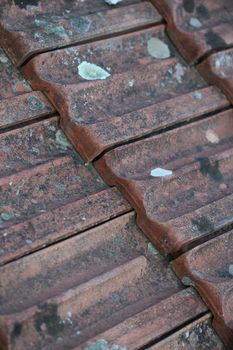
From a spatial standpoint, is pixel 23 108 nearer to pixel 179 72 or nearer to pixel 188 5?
pixel 179 72

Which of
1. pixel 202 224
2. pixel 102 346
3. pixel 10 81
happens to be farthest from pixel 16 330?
pixel 10 81

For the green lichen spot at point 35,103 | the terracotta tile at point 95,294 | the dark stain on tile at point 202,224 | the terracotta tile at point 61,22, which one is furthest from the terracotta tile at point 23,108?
the dark stain on tile at point 202,224

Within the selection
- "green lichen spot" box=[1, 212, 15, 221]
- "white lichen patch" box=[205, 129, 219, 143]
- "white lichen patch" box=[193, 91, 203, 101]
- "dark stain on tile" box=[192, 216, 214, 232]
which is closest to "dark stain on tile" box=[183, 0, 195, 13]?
"white lichen patch" box=[193, 91, 203, 101]

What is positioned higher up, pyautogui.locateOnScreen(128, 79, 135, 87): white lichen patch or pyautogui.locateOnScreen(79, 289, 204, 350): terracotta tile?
pyautogui.locateOnScreen(128, 79, 135, 87): white lichen patch

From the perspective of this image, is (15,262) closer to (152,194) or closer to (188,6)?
(152,194)

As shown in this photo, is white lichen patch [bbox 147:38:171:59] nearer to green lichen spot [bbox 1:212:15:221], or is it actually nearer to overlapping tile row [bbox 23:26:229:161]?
overlapping tile row [bbox 23:26:229:161]

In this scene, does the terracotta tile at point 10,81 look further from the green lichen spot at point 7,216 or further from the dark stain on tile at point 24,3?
the green lichen spot at point 7,216
